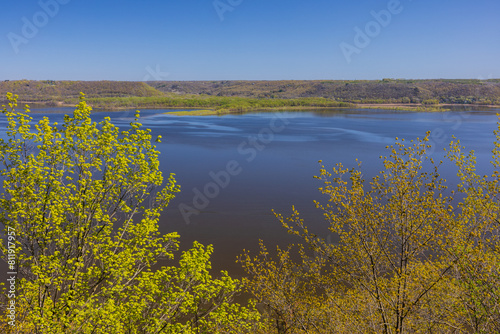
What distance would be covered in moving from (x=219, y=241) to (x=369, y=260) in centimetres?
1574

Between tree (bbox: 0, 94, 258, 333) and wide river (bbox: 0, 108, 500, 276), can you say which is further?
wide river (bbox: 0, 108, 500, 276)

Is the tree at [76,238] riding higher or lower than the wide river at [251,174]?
higher

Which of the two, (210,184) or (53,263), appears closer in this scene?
(53,263)

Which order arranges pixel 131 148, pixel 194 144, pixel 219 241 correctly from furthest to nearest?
pixel 194 144, pixel 219 241, pixel 131 148

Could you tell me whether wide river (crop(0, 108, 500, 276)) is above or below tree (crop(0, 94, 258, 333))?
below

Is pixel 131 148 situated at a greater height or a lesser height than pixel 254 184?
greater

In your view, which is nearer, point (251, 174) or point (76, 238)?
point (76, 238)

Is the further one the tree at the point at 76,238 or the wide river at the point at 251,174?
the wide river at the point at 251,174

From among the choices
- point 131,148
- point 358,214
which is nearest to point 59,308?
point 131,148

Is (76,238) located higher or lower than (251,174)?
higher

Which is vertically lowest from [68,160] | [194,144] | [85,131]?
[194,144]

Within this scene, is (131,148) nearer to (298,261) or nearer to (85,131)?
(85,131)

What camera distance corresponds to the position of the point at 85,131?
33.2ft

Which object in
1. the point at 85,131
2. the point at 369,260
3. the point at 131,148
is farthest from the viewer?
the point at 131,148
